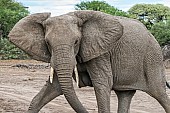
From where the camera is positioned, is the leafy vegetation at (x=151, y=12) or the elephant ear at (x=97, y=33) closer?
the elephant ear at (x=97, y=33)

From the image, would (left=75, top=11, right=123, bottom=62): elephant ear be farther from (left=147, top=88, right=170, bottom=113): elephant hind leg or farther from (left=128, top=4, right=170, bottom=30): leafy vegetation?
(left=128, top=4, right=170, bottom=30): leafy vegetation

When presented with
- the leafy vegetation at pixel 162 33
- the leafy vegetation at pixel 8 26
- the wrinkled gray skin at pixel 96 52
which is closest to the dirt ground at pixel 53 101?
the wrinkled gray skin at pixel 96 52

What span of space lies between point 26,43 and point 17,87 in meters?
8.54

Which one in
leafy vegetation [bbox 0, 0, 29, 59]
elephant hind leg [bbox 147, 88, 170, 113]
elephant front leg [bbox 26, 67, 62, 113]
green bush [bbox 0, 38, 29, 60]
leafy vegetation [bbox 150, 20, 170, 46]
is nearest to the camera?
elephant front leg [bbox 26, 67, 62, 113]

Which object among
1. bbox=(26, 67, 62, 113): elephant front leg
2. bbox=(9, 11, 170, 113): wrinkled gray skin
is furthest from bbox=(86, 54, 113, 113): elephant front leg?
bbox=(26, 67, 62, 113): elephant front leg

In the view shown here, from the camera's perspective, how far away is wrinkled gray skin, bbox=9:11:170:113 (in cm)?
595

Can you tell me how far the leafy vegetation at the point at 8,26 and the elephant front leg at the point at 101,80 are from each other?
24.4m

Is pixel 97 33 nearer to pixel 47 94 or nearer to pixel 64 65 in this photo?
pixel 64 65

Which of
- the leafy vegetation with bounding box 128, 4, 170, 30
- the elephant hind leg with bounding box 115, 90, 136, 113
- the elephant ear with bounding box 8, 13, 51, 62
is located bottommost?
the leafy vegetation with bounding box 128, 4, 170, 30

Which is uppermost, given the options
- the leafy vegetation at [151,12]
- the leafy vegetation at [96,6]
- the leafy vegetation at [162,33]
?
the leafy vegetation at [162,33]

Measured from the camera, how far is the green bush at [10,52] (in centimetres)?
3090

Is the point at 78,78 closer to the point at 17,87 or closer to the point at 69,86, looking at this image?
the point at 69,86

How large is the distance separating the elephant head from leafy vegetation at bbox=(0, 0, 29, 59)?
2427 centimetres

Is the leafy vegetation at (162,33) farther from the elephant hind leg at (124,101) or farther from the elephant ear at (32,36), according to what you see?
the elephant ear at (32,36)
